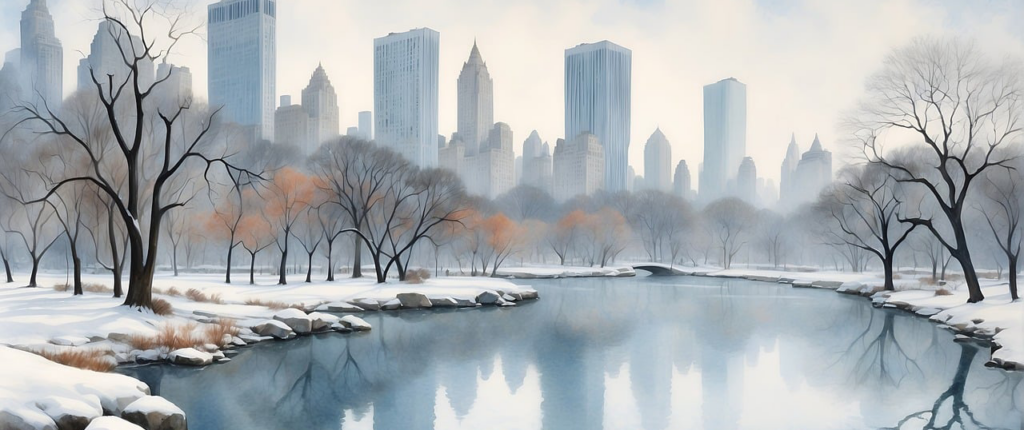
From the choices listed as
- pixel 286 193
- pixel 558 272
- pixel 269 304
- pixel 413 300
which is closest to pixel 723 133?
pixel 558 272

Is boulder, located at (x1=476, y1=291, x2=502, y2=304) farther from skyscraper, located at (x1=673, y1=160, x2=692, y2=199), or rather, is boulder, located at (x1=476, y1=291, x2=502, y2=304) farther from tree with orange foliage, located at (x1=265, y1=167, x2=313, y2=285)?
skyscraper, located at (x1=673, y1=160, x2=692, y2=199)

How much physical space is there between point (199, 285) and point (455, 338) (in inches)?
580

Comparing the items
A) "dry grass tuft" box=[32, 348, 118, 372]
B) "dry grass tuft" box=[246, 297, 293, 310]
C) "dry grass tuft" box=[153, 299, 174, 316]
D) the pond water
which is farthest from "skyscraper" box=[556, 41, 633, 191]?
"dry grass tuft" box=[32, 348, 118, 372]

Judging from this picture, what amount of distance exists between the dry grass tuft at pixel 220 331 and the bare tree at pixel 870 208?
95.7ft

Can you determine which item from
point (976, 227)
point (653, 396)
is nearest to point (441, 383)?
point (653, 396)

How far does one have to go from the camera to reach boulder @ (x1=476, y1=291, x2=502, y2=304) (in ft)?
91.4

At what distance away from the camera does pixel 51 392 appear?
→ 7.81 metres

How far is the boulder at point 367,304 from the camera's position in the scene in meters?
24.7

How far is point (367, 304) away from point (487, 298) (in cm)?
560

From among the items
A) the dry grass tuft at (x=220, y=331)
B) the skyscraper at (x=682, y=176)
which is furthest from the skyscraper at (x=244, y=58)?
the skyscraper at (x=682, y=176)

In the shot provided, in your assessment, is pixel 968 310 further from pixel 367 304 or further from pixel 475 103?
pixel 475 103

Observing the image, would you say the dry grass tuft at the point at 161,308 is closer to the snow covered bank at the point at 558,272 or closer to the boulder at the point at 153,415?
the boulder at the point at 153,415

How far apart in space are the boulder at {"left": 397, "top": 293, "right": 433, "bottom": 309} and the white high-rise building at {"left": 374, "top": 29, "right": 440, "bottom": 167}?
50191 millimetres

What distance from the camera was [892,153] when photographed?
3828 cm
